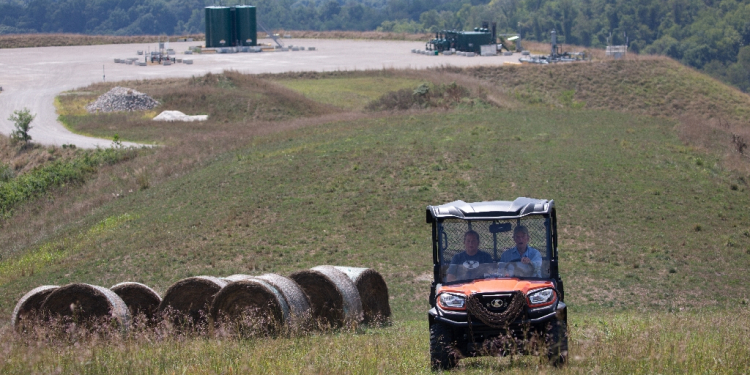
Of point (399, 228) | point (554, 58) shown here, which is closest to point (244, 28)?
point (554, 58)

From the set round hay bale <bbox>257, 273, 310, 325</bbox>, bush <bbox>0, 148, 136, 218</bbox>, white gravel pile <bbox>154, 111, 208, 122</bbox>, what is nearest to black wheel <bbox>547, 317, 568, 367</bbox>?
round hay bale <bbox>257, 273, 310, 325</bbox>

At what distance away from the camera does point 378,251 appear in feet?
77.8

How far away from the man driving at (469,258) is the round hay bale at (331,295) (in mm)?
3927

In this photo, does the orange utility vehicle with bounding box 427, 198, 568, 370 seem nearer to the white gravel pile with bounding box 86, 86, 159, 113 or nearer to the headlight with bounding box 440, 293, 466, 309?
the headlight with bounding box 440, 293, 466, 309

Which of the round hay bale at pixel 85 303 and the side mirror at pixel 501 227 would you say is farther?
the round hay bale at pixel 85 303

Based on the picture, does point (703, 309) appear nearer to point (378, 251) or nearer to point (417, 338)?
point (417, 338)

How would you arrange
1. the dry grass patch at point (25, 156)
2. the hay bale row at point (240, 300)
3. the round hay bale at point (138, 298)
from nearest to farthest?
1. the hay bale row at point (240, 300)
2. the round hay bale at point (138, 298)
3. the dry grass patch at point (25, 156)

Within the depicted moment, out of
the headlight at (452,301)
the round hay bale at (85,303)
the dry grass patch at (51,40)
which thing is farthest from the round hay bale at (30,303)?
the dry grass patch at (51,40)

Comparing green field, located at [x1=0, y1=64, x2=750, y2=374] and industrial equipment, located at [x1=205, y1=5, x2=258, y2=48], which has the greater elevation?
industrial equipment, located at [x1=205, y1=5, x2=258, y2=48]

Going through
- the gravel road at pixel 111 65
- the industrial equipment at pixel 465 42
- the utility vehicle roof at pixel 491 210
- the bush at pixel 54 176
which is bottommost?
the bush at pixel 54 176

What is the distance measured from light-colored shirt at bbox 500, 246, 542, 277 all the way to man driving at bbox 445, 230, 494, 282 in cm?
22

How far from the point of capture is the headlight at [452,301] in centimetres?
929

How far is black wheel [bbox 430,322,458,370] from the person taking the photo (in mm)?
9367

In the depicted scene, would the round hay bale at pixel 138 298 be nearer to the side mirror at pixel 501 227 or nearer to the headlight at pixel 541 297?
the side mirror at pixel 501 227
